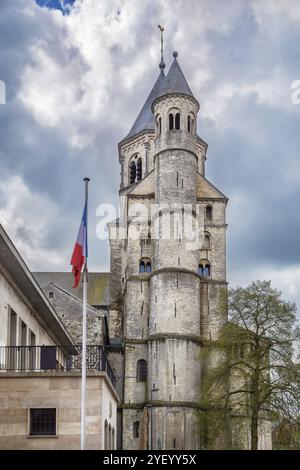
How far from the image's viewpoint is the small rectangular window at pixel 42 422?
27.9m

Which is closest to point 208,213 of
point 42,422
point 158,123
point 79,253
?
point 158,123

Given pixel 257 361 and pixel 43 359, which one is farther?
pixel 257 361

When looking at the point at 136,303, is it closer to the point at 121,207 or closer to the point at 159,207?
the point at 159,207

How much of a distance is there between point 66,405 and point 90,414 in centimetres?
88

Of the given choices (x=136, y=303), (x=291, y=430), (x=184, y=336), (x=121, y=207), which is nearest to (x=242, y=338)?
(x=291, y=430)

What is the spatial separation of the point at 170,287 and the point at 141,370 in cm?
768

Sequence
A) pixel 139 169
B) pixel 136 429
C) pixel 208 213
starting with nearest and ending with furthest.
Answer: pixel 136 429 → pixel 208 213 → pixel 139 169

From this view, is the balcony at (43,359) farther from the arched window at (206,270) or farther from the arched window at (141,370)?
the arched window at (206,270)

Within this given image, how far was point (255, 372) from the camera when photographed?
4984 cm

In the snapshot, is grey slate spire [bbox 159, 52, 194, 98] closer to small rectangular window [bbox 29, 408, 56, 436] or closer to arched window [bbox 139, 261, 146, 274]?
arched window [bbox 139, 261, 146, 274]

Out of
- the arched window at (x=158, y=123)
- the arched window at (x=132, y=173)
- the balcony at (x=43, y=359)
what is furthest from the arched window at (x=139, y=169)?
the balcony at (x=43, y=359)

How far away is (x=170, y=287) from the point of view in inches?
2741

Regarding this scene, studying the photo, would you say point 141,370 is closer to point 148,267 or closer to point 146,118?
point 148,267

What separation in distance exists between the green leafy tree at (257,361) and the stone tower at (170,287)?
12.4m
